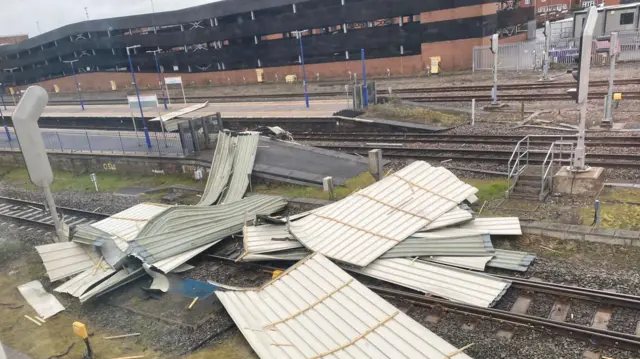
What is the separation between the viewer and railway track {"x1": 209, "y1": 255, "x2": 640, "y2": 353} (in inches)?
252

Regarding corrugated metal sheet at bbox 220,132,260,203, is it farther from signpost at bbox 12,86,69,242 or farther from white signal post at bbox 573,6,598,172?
white signal post at bbox 573,6,598,172

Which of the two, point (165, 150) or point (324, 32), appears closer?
point (165, 150)

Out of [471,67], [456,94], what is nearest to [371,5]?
[471,67]

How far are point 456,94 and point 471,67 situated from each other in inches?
382

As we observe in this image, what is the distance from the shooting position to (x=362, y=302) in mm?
7457

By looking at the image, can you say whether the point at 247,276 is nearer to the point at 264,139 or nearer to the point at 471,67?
the point at 264,139

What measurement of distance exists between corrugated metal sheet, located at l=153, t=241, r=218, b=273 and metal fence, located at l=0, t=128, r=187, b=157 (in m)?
8.17

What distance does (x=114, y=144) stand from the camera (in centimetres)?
2145

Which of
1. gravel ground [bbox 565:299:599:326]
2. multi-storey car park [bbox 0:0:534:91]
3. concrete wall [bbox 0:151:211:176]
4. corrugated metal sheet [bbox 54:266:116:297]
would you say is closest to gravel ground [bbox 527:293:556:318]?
gravel ground [bbox 565:299:599:326]

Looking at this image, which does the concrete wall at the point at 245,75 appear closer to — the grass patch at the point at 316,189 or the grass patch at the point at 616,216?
the grass patch at the point at 316,189

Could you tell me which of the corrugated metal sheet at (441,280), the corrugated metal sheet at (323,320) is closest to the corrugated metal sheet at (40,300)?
the corrugated metal sheet at (323,320)

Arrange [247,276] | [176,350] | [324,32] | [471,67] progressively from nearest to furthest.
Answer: [176,350] < [247,276] < [471,67] < [324,32]

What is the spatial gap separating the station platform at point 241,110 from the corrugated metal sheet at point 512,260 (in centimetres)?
1429

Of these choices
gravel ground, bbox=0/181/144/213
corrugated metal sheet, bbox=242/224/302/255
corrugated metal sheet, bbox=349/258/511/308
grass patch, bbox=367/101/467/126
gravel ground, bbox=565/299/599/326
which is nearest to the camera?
gravel ground, bbox=565/299/599/326
